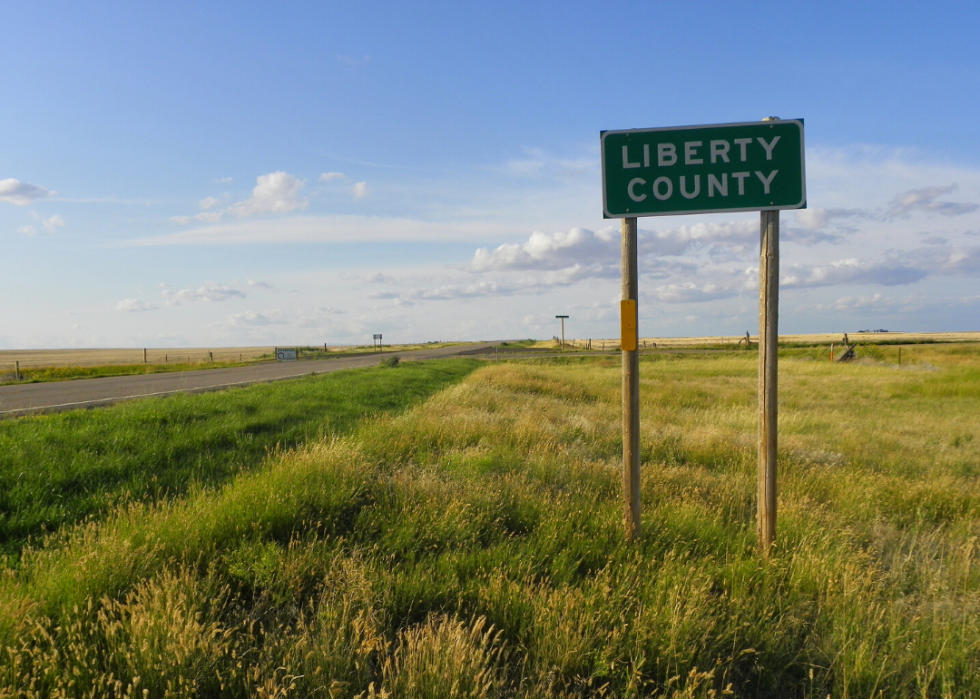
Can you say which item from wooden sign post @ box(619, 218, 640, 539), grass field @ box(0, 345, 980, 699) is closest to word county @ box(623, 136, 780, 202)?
wooden sign post @ box(619, 218, 640, 539)

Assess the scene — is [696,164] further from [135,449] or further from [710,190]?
[135,449]

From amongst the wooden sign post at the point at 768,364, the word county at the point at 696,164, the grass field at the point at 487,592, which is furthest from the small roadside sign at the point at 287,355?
the wooden sign post at the point at 768,364

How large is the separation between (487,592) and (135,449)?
6134mm

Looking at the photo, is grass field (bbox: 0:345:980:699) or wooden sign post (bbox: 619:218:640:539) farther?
wooden sign post (bbox: 619:218:640:539)

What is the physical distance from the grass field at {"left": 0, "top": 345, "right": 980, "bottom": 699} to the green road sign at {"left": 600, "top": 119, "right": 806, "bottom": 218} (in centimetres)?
259

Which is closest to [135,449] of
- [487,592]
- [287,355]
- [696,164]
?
[487,592]

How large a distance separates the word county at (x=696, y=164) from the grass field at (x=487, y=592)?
2.69m

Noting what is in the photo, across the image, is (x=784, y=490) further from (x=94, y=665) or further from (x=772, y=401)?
(x=94, y=665)

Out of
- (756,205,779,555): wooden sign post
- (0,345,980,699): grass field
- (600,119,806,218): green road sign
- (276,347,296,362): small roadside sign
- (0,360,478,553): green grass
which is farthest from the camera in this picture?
(276,347,296,362): small roadside sign

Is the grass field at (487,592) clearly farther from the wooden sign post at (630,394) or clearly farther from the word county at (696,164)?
the word county at (696,164)

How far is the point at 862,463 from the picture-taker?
9367 millimetres

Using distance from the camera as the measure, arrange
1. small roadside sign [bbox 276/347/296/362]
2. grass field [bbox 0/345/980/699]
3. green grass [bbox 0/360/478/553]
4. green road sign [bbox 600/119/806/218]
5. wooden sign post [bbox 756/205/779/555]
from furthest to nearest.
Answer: small roadside sign [bbox 276/347/296/362]
green grass [bbox 0/360/478/553]
wooden sign post [bbox 756/205/779/555]
green road sign [bbox 600/119/806/218]
grass field [bbox 0/345/980/699]

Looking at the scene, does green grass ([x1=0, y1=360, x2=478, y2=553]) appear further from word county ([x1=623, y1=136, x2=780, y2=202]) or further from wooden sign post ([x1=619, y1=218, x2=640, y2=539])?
word county ([x1=623, y1=136, x2=780, y2=202])

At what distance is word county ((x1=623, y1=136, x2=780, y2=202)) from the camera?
4.53 meters
